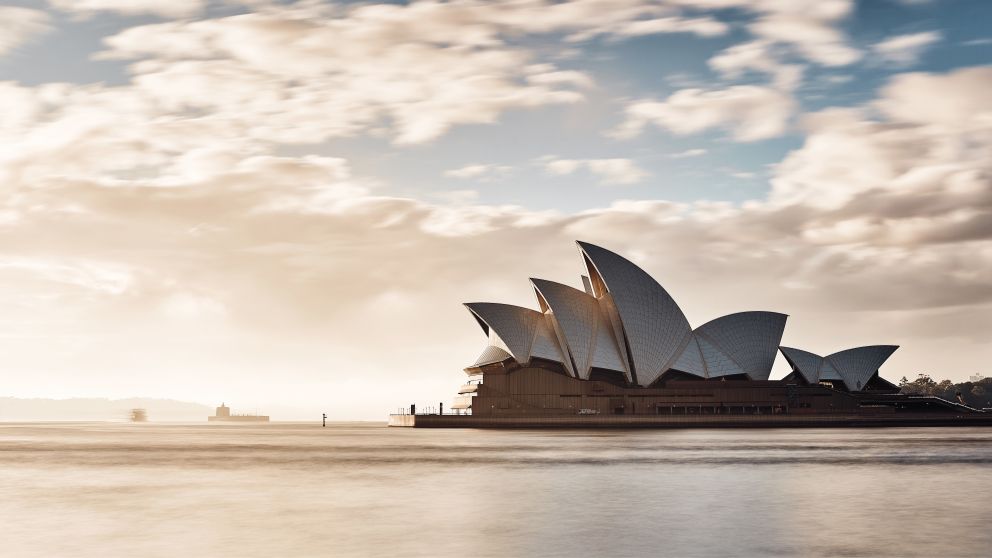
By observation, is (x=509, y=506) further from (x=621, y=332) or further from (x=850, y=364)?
(x=850, y=364)

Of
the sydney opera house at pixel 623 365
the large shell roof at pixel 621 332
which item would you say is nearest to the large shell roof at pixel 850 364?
the sydney opera house at pixel 623 365

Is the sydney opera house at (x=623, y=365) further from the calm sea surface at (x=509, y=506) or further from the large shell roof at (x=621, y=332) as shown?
the calm sea surface at (x=509, y=506)

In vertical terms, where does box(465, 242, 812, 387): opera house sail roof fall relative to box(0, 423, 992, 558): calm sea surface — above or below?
above

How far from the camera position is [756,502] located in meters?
29.0

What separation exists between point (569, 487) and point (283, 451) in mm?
34047

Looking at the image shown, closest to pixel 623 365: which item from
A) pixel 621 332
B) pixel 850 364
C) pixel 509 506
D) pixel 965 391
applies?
pixel 621 332

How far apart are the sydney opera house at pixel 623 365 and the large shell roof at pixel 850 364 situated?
22.8ft

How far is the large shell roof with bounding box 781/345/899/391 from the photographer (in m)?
114

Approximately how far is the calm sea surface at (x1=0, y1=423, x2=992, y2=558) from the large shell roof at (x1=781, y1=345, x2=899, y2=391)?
211 ft

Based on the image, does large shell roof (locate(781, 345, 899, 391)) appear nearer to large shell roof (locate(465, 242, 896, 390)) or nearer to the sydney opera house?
the sydney opera house

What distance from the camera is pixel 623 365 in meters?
101

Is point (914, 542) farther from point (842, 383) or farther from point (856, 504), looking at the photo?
point (842, 383)

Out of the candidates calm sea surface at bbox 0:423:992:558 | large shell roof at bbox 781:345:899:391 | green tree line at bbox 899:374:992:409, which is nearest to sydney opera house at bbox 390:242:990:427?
large shell roof at bbox 781:345:899:391

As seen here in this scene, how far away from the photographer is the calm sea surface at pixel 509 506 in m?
21.3
